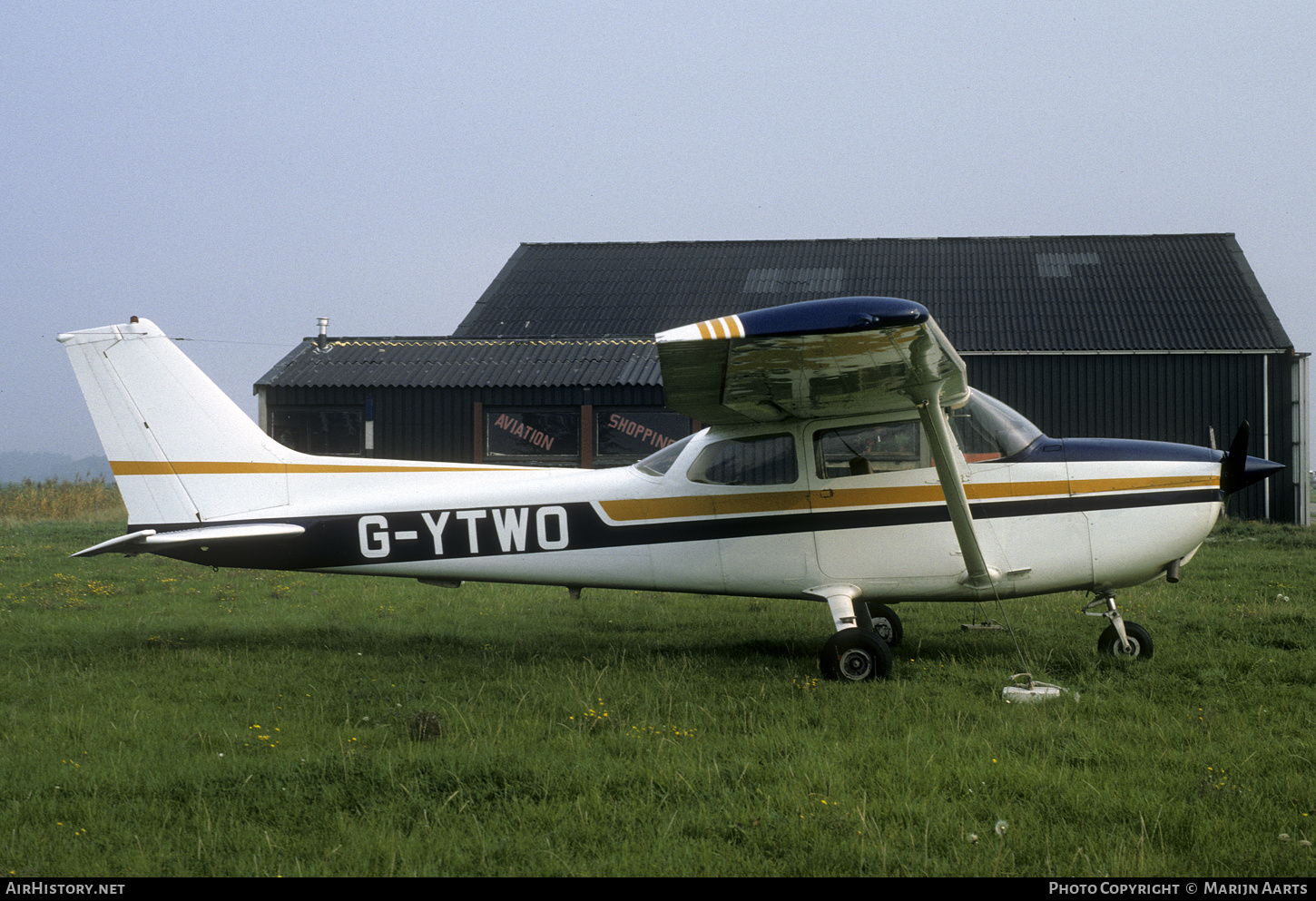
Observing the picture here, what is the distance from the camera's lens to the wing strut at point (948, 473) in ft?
20.4

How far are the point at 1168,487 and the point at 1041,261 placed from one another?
1793cm

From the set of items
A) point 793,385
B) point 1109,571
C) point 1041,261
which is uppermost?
point 1041,261

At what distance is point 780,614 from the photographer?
9195mm

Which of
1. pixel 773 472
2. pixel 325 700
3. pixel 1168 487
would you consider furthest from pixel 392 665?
pixel 1168 487

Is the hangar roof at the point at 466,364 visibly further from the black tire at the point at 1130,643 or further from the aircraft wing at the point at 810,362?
the black tire at the point at 1130,643

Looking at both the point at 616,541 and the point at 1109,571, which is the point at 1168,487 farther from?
the point at 616,541

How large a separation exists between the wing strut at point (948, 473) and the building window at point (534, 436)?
11.4m

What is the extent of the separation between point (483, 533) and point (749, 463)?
2.08 metres

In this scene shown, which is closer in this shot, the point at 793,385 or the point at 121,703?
the point at 121,703

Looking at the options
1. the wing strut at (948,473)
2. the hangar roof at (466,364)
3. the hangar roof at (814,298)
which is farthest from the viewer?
the hangar roof at (814,298)

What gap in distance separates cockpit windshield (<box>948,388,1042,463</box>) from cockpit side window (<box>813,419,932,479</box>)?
0.31m

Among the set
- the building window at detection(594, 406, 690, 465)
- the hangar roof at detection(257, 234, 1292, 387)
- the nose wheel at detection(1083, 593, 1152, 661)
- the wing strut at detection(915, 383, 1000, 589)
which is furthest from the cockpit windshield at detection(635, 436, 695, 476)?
the hangar roof at detection(257, 234, 1292, 387)

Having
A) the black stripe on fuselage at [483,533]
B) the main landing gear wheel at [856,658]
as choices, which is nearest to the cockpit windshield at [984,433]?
the black stripe on fuselage at [483,533]
